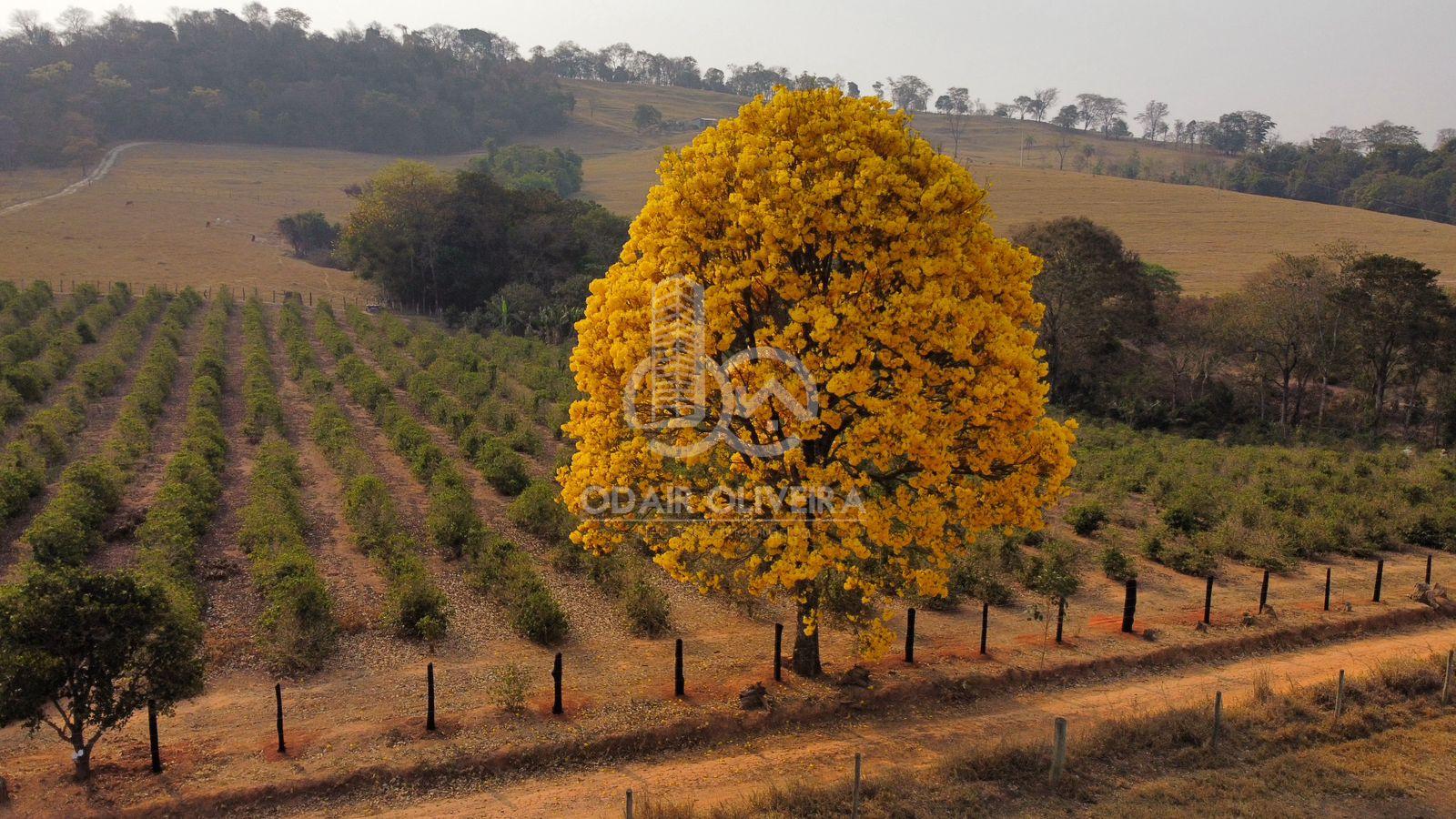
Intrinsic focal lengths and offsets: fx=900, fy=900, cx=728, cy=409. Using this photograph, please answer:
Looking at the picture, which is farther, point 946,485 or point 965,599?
point 965,599

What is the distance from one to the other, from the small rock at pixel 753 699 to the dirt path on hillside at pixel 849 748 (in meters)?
0.41

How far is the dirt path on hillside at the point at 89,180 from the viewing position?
68.3m

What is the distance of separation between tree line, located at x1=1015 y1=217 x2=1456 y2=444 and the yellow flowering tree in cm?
2910

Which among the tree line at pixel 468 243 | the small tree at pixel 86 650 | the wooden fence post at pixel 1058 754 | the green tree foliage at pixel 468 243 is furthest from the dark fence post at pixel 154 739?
the green tree foliage at pixel 468 243

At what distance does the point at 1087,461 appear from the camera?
25.1 meters

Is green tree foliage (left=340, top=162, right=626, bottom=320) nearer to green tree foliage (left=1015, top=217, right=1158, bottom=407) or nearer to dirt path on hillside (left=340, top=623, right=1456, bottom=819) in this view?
green tree foliage (left=1015, top=217, right=1158, bottom=407)

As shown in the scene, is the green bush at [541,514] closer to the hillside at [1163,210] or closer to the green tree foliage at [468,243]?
the green tree foliage at [468,243]

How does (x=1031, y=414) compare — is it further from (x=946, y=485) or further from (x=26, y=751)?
(x=26, y=751)

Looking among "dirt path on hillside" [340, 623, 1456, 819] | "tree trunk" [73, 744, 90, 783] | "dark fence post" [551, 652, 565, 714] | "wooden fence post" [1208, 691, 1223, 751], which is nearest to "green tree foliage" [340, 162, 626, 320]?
"dark fence post" [551, 652, 565, 714]

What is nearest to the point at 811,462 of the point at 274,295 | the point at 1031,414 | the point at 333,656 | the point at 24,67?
the point at 1031,414

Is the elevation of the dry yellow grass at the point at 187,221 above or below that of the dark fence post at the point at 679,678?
above

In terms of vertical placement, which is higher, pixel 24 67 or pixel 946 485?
pixel 24 67

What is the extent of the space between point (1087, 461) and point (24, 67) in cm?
12195

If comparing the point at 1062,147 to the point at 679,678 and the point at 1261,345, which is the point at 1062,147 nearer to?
the point at 1261,345
